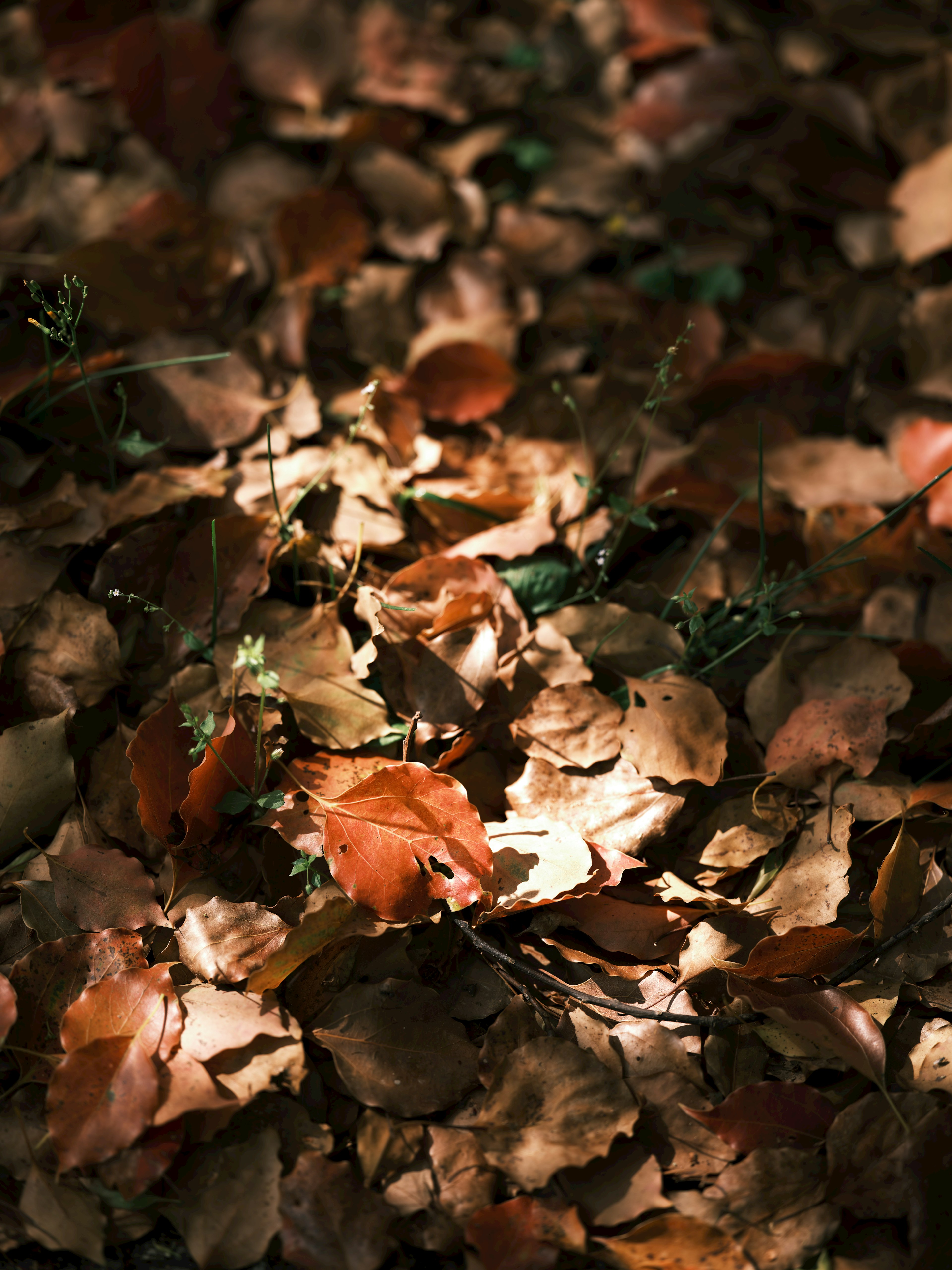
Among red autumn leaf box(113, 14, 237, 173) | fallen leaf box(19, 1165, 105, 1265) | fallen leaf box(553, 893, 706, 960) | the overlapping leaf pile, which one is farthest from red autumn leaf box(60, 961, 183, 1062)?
red autumn leaf box(113, 14, 237, 173)

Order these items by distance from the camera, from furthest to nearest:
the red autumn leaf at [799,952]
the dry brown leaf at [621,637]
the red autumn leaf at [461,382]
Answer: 1. the red autumn leaf at [461,382]
2. the dry brown leaf at [621,637]
3. the red autumn leaf at [799,952]

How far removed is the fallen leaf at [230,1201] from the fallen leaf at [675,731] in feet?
1.67

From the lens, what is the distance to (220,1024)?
2.64 ft

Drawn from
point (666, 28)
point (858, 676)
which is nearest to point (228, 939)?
point (858, 676)

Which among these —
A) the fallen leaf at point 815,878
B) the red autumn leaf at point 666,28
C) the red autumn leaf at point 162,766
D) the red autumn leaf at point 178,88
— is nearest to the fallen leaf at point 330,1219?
the red autumn leaf at point 162,766

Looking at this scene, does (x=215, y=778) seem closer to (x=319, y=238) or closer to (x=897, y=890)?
(x=897, y=890)

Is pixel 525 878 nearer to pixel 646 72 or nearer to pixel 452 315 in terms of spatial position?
pixel 452 315

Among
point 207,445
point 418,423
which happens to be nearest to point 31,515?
point 207,445

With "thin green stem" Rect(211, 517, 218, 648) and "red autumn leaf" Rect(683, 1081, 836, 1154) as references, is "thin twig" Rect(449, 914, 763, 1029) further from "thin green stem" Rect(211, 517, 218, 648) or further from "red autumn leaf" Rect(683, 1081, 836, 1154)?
"thin green stem" Rect(211, 517, 218, 648)

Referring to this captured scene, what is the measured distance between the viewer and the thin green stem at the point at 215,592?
0.97 m

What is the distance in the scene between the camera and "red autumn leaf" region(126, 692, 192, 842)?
869 mm

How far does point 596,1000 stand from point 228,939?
0.36 m

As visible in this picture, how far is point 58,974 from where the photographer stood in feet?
2.74

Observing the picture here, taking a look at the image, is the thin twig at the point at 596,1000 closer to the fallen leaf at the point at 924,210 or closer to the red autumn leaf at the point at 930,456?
the red autumn leaf at the point at 930,456
